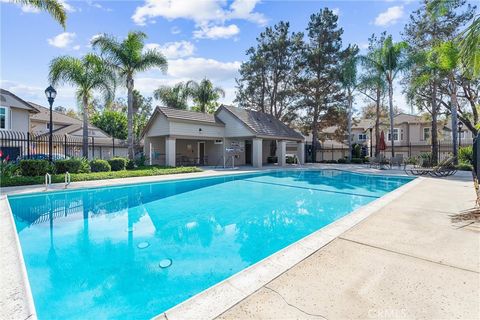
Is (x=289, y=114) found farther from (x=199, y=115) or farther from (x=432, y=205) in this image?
(x=432, y=205)

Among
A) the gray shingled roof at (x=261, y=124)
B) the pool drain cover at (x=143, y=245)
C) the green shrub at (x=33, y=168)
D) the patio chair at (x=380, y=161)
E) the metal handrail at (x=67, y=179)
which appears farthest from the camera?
the gray shingled roof at (x=261, y=124)

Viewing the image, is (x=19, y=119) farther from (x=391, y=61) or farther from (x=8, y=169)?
(x=391, y=61)

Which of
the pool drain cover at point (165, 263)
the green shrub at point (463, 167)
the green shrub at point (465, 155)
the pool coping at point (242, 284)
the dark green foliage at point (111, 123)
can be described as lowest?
the pool drain cover at point (165, 263)

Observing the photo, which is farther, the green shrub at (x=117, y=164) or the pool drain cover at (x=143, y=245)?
the green shrub at (x=117, y=164)

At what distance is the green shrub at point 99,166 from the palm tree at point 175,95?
17.0 metres

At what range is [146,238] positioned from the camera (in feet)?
18.9

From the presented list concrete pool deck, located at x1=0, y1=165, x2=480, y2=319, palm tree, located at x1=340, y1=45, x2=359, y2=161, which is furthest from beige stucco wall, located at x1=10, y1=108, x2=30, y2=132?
palm tree, located at x1=340, y1=45, x2=359, y2=161

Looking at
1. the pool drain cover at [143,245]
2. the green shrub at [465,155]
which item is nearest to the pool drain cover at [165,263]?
the pool drain cover at [143,245]

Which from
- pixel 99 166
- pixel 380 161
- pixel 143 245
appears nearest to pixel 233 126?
pixel 99 166

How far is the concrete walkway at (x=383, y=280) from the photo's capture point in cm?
243

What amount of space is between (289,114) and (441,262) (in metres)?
29.2

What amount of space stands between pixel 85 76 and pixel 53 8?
7376 mm

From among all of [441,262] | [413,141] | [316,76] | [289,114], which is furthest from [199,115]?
[413,141]

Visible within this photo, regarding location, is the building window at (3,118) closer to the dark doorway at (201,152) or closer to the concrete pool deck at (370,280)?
the dark doorway at (201,152)
